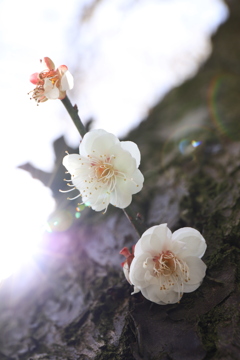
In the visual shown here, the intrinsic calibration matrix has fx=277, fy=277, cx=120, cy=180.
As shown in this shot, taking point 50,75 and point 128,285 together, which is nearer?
point 50,75

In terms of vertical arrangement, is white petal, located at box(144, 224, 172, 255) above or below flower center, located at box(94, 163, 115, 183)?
below

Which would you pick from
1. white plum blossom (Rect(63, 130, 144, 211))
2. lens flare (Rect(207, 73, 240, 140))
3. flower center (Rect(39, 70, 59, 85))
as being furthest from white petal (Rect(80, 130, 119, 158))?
lens flare (Rect(207, 73, 240, 140))

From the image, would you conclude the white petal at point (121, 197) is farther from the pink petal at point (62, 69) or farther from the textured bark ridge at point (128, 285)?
the pink petal at point (62, 69)

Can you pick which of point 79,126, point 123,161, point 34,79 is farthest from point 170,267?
point 34,79

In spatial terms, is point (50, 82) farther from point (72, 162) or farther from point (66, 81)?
point (72, 162)

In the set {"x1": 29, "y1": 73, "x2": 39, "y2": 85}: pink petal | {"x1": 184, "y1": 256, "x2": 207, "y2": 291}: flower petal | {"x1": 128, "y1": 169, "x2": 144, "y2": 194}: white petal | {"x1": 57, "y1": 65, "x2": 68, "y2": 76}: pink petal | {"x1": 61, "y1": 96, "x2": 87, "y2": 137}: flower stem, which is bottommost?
{"x1": 184, "y1": 256, "x2": 207, "y2": 291}: flower petal

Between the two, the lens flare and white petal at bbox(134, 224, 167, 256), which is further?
the lens flare

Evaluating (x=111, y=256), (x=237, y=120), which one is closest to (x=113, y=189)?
(x=111, y=256)

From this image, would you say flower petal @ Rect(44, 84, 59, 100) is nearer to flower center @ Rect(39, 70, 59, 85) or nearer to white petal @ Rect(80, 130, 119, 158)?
flower center @ Rect(39, 70, 59, 85)
